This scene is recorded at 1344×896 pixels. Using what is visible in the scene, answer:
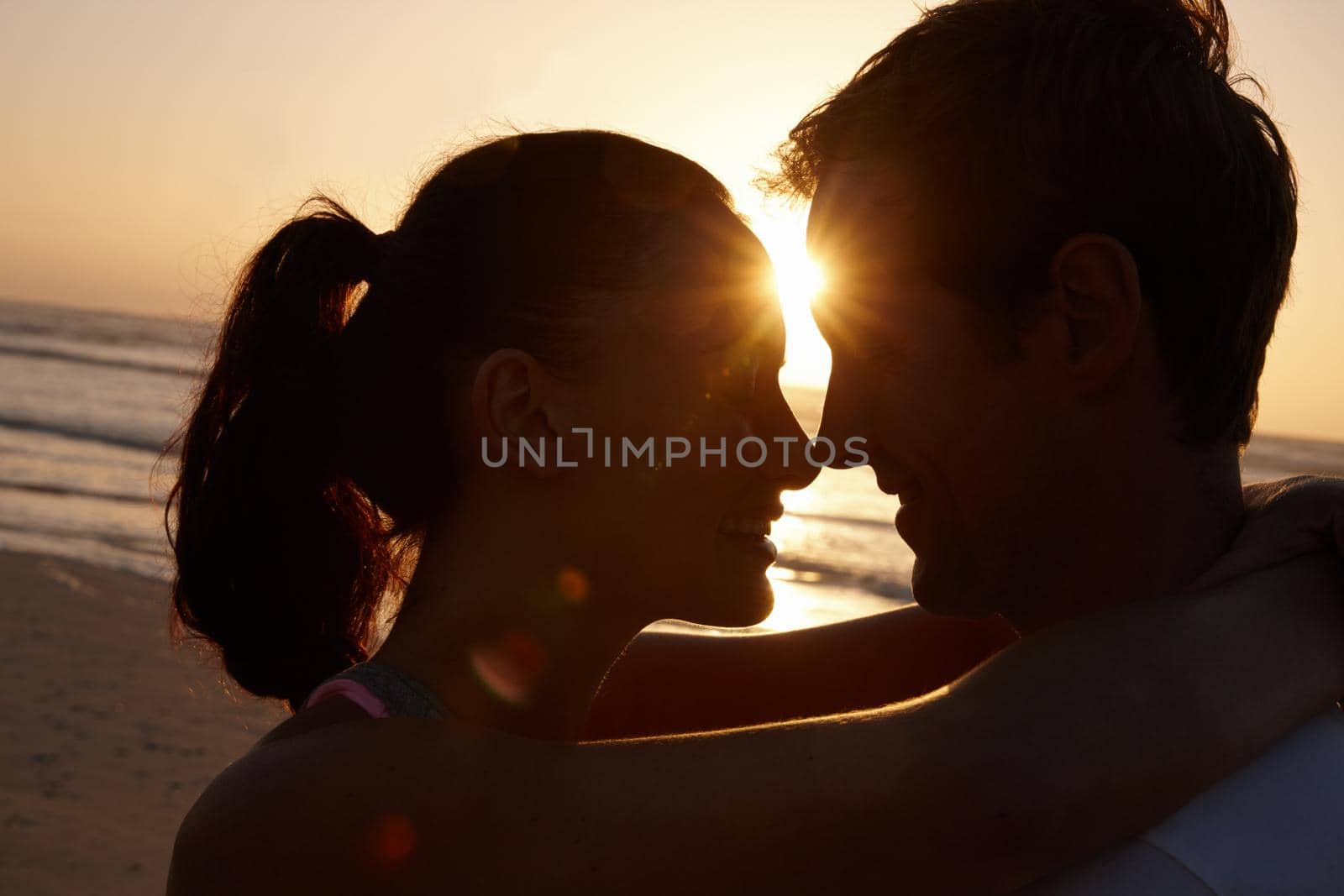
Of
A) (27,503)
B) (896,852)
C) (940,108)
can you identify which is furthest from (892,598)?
(896,852)

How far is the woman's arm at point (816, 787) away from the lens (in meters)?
1.57

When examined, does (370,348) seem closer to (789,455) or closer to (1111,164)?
(789,455)

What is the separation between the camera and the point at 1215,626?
174 cm

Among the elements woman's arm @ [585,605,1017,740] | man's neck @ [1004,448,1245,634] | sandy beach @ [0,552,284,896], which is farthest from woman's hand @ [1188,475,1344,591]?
sandy beach @ [0,552,284,896]

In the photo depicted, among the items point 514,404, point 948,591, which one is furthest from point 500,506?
point 948,591

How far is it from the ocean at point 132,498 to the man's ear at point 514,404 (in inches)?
33.5

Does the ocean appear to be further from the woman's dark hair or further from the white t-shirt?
the white t-shirt

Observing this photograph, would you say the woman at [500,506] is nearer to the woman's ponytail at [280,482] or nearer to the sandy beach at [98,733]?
the woman's ponytail at [280,482]

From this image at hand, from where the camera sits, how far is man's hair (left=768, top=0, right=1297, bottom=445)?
7.89 ft

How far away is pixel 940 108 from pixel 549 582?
133 cm

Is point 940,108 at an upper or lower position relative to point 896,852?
upper

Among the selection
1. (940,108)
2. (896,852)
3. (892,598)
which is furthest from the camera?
(892,598)

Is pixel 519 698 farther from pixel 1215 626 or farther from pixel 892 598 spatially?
pixel 892 598
